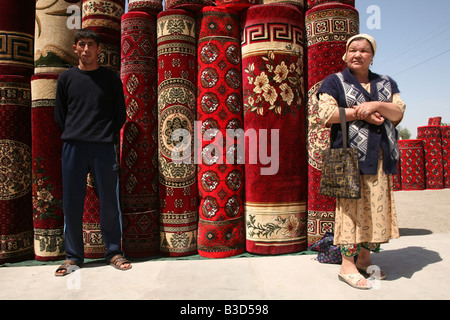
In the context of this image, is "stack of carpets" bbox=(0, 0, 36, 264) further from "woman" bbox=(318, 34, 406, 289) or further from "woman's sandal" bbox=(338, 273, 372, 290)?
"woman's sandal" bbox=(338, 273, 372, 290)

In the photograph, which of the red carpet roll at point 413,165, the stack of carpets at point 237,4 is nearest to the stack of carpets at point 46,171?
the stack of carpets at point 237,4

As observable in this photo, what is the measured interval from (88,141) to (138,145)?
493mm

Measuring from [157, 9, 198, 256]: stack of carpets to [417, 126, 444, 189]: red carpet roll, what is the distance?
8.47m

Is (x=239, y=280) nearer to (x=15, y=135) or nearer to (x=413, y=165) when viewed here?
(x=15, y=135)

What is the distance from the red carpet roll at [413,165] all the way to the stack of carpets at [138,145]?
27.1 feet

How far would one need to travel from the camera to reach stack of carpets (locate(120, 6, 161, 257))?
3053 millimetres

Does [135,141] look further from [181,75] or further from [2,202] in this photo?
[2,202]

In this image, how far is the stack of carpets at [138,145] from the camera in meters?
3.05

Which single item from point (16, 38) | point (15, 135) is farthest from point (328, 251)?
point (16, 38)

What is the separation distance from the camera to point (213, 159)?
9.91 ft
